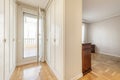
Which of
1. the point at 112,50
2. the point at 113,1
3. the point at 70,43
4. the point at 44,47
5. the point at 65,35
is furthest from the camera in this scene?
the point at 112,50

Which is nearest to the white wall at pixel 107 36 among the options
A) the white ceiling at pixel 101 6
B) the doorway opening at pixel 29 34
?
the white ceiling at pixel 101 6

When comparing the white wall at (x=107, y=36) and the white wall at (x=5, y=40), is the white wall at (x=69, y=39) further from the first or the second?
the white wall at (x=107, y=36)

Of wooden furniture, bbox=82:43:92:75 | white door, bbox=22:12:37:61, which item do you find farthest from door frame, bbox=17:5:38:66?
wooden furniture, bbox=82:43:92:75

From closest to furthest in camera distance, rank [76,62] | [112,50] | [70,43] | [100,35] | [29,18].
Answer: [70,43] → [76,62] → [29,18] → [112,50] → [100,35]

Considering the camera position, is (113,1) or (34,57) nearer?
(113,1)

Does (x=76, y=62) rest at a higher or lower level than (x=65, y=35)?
lower

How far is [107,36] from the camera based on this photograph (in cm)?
463

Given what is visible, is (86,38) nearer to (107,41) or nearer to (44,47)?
(107,41)

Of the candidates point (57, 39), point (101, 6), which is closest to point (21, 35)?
point (57, 39)

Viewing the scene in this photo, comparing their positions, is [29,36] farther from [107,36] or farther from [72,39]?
[107,36]

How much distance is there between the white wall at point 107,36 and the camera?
416cm

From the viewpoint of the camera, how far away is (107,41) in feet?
15.2

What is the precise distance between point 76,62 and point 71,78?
409 mm

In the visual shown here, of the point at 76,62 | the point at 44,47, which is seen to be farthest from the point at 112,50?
the point at 44,47
